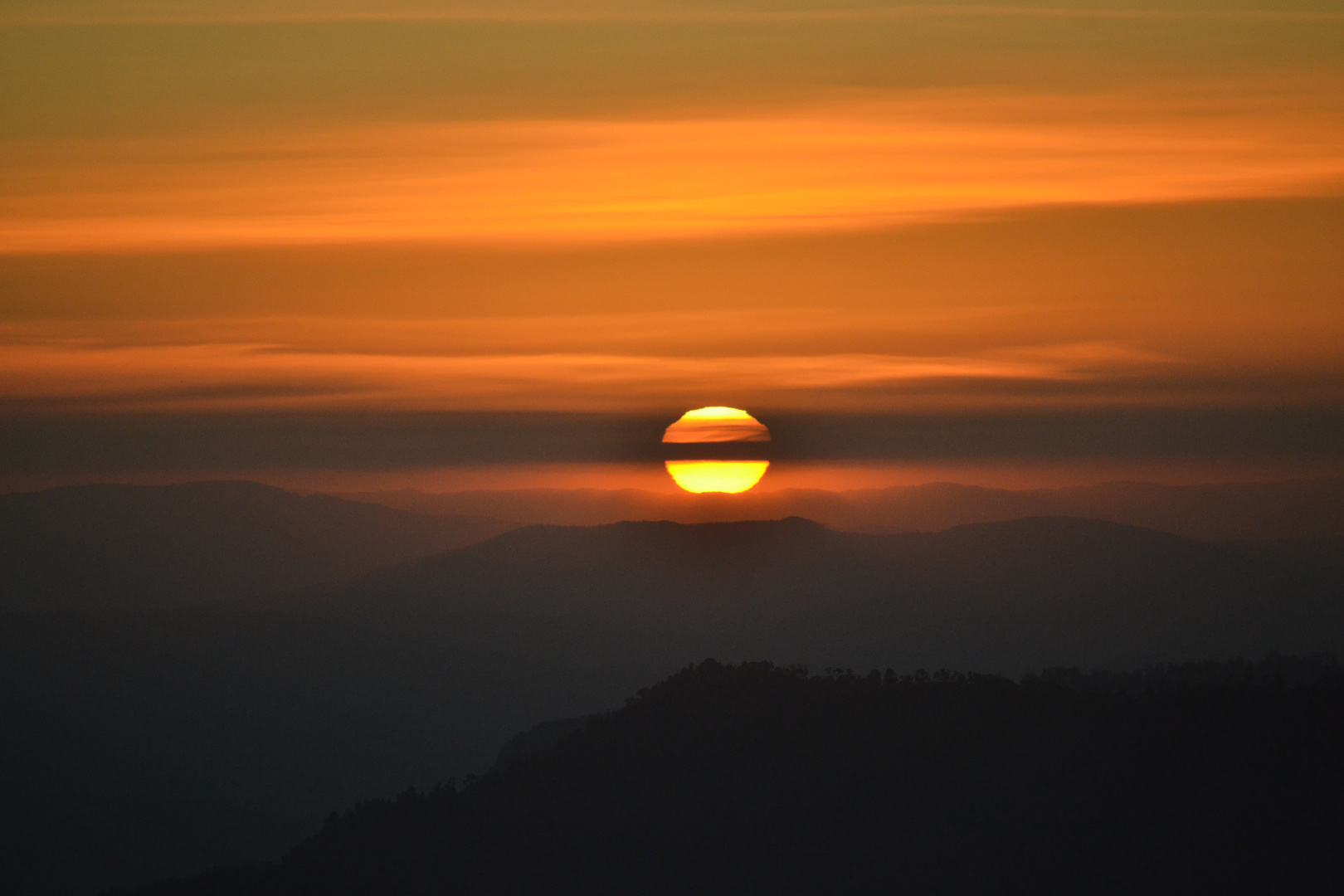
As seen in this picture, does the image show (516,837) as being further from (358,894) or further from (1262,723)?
(1262,723)

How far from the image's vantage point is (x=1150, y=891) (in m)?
64.8

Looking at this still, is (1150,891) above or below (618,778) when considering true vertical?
below

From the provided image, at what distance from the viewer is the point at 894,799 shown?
76125 millimetres

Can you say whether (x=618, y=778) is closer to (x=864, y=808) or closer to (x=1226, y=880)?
(x=864, y=808)

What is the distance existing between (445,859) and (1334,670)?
55485mm

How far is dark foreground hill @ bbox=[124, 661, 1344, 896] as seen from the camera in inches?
2643

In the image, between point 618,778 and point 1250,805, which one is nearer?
point 1250,805

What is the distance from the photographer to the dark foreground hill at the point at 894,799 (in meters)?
67.1

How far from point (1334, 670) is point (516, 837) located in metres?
50.2

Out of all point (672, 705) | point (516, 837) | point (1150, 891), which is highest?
point (672, 705)

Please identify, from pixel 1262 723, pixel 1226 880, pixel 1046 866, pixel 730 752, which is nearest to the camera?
pixel 1226 880

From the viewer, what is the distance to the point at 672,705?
302ft

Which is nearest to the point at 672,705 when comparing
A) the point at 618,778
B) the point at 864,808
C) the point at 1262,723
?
the point at 618,778

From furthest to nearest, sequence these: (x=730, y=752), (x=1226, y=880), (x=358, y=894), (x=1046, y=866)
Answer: (x=358, y=894), (x=730, y=752), (x=1046, y=866), (x=1226, y=880)
